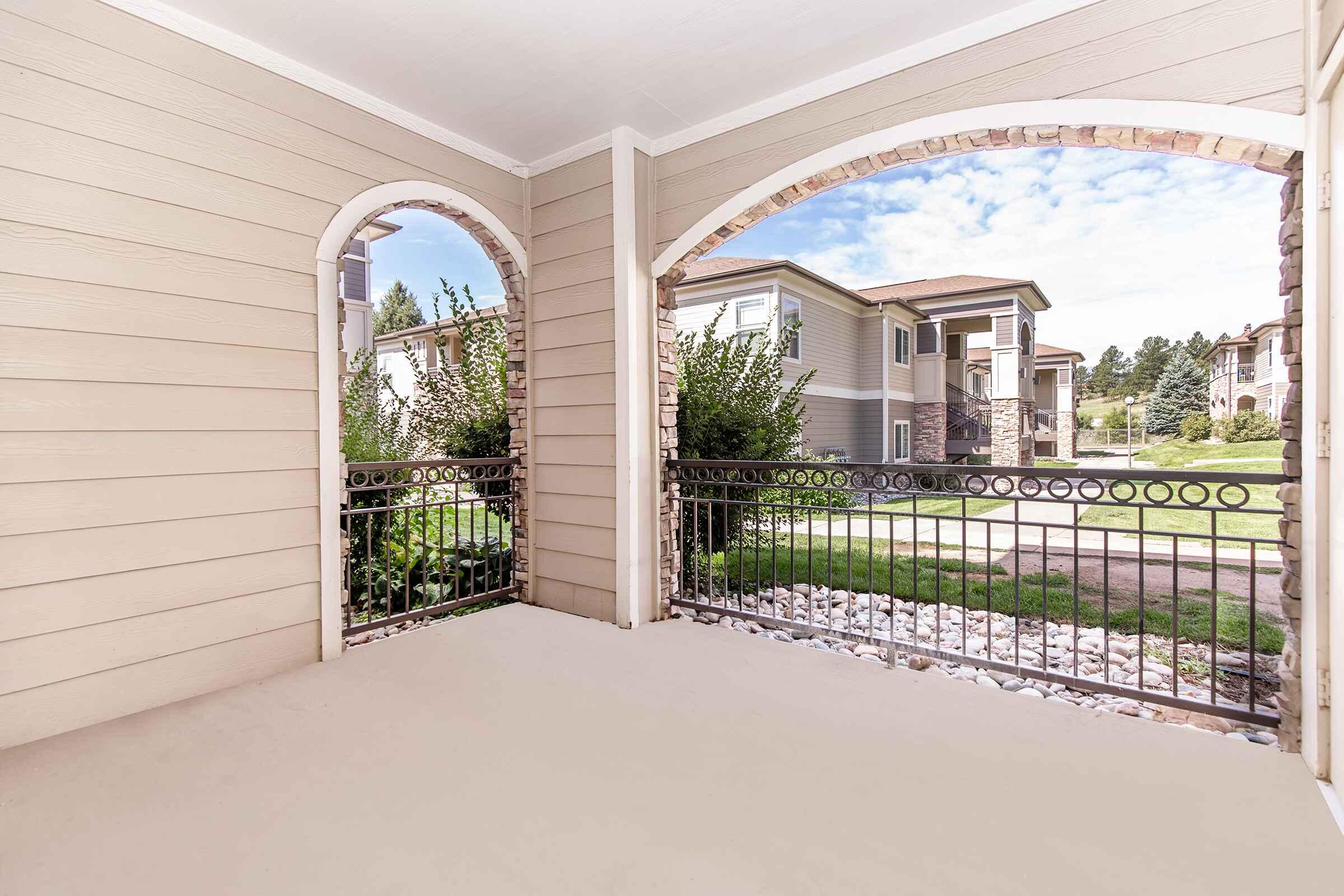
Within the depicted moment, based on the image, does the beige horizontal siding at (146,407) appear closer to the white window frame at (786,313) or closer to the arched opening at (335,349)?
the arched opening at (335,349)

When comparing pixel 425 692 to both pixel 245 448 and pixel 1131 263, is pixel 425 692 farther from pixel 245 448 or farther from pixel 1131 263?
pixel 1131 263

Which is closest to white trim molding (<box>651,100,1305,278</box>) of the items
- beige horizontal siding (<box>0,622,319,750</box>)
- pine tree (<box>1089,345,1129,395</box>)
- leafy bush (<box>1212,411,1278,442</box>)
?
beige horizontal siding (<box>0,622,319,750</box>)

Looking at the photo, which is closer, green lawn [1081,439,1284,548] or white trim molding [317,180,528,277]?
white trim molding [317,180,528,277]

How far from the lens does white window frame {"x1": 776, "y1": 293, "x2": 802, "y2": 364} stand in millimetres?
10102

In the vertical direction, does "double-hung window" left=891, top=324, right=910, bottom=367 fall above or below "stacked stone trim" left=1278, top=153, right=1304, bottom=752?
above

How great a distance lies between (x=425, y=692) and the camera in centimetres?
254

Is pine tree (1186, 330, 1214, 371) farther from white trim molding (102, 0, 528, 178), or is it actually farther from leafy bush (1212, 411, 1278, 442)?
white trim molding (102, 0, 528, 178)

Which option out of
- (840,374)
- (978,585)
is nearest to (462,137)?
(978,585)

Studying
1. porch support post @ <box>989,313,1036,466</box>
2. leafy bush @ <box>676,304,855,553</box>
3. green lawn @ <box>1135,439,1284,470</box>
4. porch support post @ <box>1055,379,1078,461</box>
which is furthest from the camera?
porch support post @ <box>1055,379,1078,461</box>

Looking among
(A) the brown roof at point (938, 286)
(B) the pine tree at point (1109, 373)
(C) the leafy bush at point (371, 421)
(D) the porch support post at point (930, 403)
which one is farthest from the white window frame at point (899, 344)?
(C) the leafy bush at point (371, 421)

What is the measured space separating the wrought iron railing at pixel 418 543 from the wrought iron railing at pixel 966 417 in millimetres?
11869

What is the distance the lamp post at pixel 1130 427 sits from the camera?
9.45 m

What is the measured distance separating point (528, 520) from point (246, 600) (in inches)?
61.6

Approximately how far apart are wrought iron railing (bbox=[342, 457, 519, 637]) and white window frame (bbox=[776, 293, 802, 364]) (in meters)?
6.80
